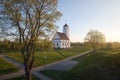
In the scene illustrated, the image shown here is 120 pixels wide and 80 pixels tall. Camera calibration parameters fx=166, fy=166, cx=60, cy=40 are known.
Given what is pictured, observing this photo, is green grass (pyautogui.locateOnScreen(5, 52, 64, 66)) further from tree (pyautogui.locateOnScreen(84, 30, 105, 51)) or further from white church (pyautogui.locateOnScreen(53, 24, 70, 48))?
white church (pyautogui.locateOnScreen(53, 24, 70, 48))

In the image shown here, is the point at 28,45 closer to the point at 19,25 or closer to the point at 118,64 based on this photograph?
the point at 19,25

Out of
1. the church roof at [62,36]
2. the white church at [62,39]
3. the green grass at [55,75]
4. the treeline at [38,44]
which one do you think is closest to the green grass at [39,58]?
the green grass at [55,75]

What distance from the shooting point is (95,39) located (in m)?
59.4

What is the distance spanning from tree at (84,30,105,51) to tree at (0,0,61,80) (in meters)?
43.0

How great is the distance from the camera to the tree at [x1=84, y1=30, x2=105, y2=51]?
59125 mm

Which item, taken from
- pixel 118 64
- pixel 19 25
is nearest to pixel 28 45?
pixel 19 25

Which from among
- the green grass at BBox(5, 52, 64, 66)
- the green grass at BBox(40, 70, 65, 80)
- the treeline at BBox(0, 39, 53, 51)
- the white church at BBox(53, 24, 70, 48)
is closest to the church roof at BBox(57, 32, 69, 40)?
the white church at BBox(53, 24, 70, 48)

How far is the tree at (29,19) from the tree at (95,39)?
141 feet

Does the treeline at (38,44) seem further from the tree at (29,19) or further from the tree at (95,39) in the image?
the tree at (95,39)

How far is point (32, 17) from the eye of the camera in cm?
1689

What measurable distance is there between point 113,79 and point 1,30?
12.4 meters

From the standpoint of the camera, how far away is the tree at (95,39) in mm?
59125

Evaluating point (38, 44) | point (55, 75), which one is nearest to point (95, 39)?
point (55, 75)

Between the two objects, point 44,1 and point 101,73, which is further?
point 101,73
